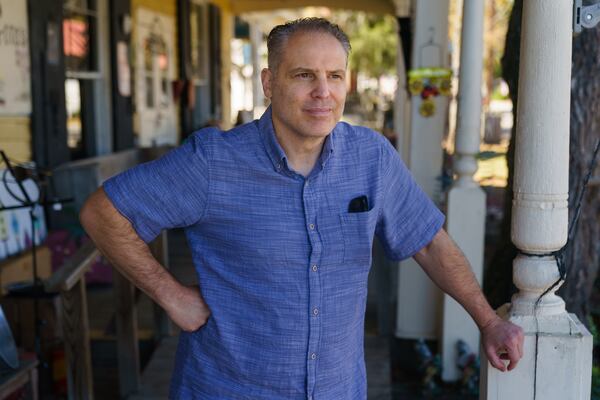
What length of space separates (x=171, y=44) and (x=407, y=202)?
8.74 meters

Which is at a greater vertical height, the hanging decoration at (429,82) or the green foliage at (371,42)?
the green foliage at (371,42)

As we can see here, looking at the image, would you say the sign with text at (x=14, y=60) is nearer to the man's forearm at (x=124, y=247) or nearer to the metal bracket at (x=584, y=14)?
the man's forearm at (x=124, y=247)

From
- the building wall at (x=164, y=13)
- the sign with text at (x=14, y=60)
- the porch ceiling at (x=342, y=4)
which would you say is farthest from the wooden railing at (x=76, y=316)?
the porch ceiling at (x=342, y=4)

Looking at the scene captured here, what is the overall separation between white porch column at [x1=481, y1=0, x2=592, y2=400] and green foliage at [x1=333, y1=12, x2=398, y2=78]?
987 inches

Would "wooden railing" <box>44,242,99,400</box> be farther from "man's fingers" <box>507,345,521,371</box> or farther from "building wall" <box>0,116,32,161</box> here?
"building wall" <box>0,116,32,161</box>

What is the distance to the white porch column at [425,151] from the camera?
462 cm

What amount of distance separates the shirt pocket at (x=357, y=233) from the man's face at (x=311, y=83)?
0.75 ft

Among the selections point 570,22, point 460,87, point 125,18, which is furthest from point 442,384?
point 125,18

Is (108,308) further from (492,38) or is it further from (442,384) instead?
(492,38)

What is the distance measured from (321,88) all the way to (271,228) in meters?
0.37

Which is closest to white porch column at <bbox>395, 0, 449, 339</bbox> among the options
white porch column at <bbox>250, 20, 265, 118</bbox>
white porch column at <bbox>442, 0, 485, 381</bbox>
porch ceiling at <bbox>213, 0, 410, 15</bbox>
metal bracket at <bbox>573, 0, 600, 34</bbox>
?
white porch column at <bbox>442, 0, 485, 381</bbox>

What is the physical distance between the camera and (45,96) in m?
6.23

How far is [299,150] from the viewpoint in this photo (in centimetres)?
203

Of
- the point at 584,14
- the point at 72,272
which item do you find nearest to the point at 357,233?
the point at 584,14
